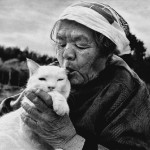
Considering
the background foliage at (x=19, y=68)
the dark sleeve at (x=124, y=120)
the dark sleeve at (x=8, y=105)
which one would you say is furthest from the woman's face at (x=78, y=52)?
the background foliage at (x=19, y=68)

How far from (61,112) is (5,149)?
45cm

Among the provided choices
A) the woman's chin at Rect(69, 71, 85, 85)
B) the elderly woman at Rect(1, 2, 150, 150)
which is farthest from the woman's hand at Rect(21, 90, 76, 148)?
the woman's chin at Rect(69, 71, 85, 85)

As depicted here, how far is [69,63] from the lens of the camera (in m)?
2.30

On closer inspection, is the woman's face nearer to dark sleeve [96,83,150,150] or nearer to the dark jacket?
the dark jacket

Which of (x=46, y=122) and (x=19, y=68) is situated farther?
(x=19, y=68)

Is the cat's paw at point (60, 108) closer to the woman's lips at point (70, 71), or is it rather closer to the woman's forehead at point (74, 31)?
the woman's lips at point (70, 71)

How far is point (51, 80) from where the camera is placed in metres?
2.18

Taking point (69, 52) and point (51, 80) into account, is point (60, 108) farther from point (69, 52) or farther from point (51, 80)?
point (69, 52)

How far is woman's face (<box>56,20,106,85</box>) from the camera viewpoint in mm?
2279

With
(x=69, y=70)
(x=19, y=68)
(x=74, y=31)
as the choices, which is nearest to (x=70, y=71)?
(x=69, y=70)

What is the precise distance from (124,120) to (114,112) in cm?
9

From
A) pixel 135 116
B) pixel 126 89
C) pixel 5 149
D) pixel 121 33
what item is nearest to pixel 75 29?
pixel 121 33

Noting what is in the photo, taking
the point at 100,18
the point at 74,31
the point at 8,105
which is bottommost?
the point at 8,105

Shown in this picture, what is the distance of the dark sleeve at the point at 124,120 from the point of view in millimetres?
2152
